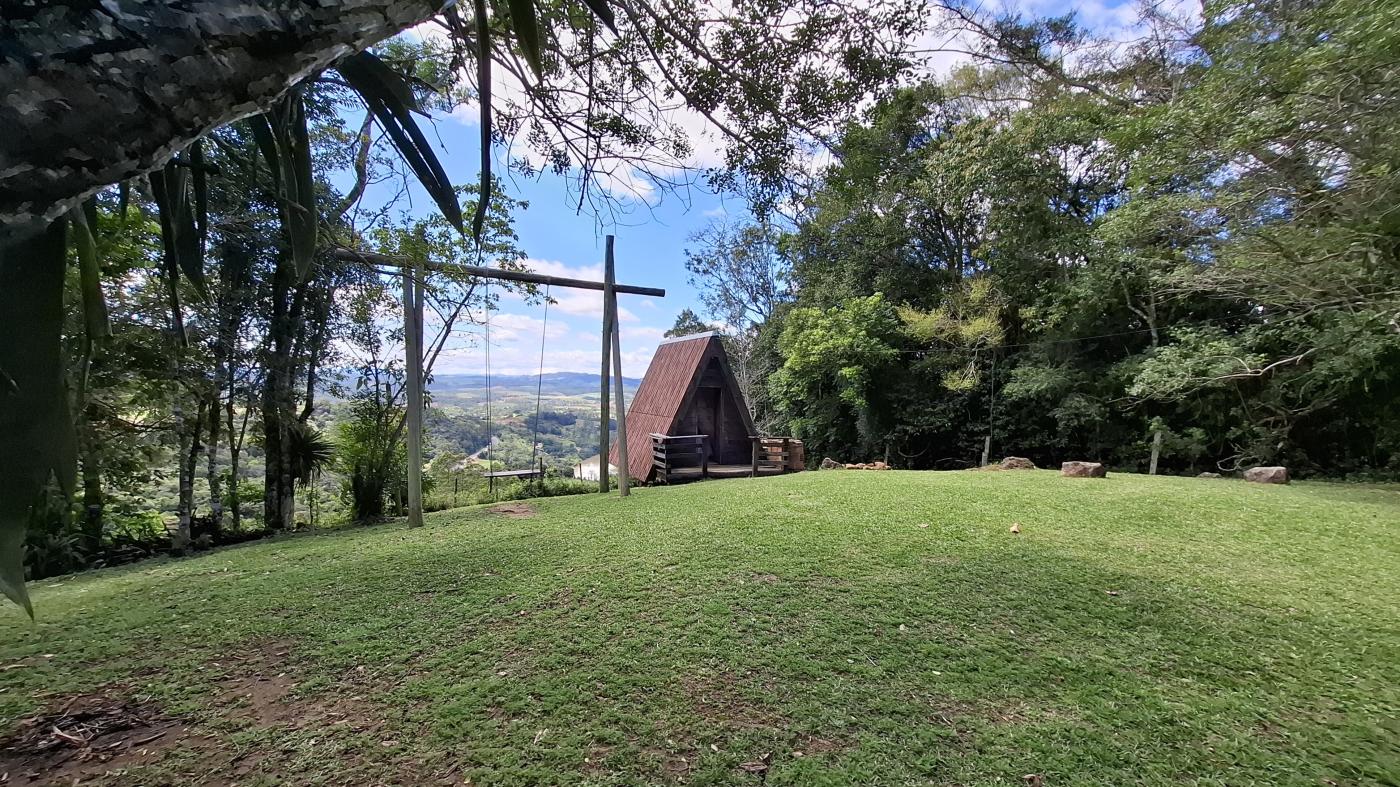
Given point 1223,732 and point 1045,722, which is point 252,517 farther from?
point 1223,732

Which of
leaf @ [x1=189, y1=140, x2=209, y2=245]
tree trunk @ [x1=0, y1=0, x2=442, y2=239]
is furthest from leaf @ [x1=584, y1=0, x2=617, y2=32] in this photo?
leaf @ [x1=189, y1=140, x2=209, y2=245]

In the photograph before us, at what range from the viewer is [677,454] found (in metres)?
9.34

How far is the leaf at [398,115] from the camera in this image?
108cm

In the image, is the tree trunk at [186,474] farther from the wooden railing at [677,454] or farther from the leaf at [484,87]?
the wooden railing at [677,454]

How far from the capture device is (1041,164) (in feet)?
36.0

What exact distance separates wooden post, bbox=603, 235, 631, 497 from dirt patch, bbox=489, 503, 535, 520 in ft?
3.97

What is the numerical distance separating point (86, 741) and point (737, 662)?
225cm

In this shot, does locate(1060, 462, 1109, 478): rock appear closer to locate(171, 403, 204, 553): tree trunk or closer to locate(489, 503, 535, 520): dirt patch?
locate(489, 503, 535, 520): dirt patch

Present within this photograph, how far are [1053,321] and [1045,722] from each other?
11.7 metres

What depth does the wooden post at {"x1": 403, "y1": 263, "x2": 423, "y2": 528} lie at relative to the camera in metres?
4.98

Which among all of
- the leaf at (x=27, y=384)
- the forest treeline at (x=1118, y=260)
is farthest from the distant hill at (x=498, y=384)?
the leaf at (x=27, y=384)

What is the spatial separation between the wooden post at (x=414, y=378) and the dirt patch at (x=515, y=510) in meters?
0.83

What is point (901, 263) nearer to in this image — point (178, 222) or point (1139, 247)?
point (1139, 247)

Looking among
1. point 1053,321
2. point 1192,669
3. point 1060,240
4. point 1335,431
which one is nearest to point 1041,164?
point 1060,240
